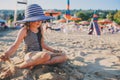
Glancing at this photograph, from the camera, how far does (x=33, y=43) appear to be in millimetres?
3781

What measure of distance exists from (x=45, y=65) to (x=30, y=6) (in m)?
0.83

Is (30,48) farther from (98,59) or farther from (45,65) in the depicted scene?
(98,59)

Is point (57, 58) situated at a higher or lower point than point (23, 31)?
lower

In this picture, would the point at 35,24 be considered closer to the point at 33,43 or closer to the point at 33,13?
the point at 33,13

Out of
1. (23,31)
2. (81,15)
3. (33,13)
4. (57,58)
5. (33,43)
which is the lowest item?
(81,15)

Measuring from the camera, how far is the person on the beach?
11.2ft

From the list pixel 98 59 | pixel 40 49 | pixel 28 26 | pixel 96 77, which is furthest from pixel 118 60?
pixel 28 26

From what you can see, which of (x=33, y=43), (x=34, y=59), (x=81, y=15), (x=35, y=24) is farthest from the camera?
(x=81, y=15)

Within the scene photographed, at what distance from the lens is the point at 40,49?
154 inches

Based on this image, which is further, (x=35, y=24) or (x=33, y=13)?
(x=35, y=24)

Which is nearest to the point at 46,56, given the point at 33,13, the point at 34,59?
the point at 34,59

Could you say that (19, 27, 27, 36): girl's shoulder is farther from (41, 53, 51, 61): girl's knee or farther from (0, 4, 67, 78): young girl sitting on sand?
(41, 53, 51, 61): girl's knee

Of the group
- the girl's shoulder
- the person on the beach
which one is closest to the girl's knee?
the person on the beach

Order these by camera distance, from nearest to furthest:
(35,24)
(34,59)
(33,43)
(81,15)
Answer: (34,59)
(35,24)
(33,43)
(81,15)
